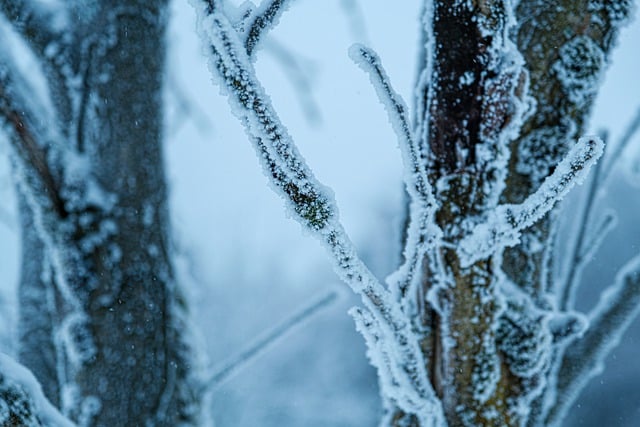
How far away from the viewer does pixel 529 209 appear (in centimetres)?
53

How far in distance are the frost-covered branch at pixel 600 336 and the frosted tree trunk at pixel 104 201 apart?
2.28 feet

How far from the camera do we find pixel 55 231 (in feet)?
3.18

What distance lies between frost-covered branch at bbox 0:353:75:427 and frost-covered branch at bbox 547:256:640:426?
2.17 ft

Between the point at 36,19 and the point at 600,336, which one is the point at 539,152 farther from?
the point at 36,19

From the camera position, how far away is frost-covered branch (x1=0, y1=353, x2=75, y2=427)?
1.66 ft

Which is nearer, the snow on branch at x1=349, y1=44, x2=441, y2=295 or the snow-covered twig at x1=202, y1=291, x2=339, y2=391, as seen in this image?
the snow on branch at x1=349, y1=44, x2=441, y2=295

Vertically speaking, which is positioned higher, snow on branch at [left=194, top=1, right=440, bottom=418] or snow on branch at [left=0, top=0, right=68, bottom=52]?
snow on branch at [left=0, top=0, right=68, bottom=52]

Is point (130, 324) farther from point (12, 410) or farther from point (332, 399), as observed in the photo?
point (332, 399)

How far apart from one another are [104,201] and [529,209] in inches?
31.7

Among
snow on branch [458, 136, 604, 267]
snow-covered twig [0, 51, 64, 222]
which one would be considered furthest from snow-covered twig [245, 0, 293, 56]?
snow-covered twig [0, 51, 64, 222]

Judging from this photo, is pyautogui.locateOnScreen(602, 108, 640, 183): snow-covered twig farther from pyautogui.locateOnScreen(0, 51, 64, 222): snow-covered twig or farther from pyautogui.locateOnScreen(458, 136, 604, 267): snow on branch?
pyautogui.locateOnScreen(0, 51, 64, 222): snow-covered twig

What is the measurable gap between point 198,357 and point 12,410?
0.63m

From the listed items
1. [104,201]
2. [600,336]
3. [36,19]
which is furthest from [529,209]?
[36,19]

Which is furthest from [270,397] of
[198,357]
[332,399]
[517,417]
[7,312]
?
[517,417]
